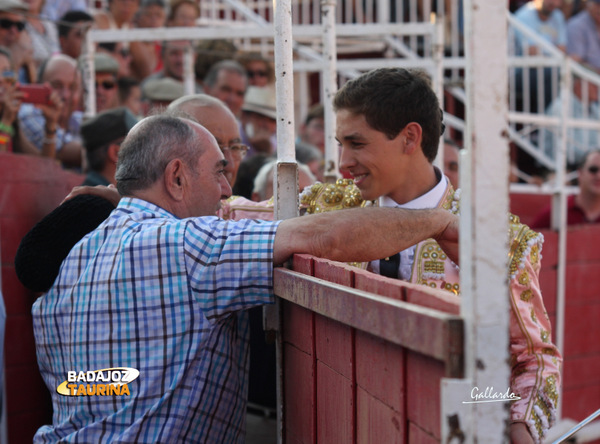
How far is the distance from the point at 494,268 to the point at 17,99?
3486 millimetres

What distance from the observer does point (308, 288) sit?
5.53 ft

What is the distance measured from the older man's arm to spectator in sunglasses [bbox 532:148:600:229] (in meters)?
4.23

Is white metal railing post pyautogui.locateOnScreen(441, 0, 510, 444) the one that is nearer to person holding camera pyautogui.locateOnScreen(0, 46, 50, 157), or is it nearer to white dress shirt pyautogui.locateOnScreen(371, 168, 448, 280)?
white dress shirt pyautogui.locateOnScreen(371, 168, 448, 280)

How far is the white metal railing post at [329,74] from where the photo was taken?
3.10m

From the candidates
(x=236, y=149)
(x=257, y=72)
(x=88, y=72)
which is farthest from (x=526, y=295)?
(x=257, y=72)

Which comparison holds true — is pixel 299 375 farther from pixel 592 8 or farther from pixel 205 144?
pixel 592 8

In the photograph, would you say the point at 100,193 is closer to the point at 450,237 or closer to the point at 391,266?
the point at 391,266

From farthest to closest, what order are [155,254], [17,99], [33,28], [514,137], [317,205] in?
1. [514,137]
2. [33,28]
3. [17,99]
4. [317,205]
5. [155,254]

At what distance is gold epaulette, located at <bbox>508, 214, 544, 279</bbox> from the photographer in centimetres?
194

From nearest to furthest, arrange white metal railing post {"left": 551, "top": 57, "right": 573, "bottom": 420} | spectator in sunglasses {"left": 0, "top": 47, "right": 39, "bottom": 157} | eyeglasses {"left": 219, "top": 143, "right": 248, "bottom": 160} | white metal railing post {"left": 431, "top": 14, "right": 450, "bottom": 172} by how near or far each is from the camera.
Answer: eyeglasses {"left": 219, "top": 143, "right": 248, "bottom": 160}
spectator in sunglasses {"left": 0, "top": 47, "right": 39, "bottom": 157}
white metal railing post {"left": 431, "top": 14, "right": 450, "bottom": 172}
white metal railing post {"left": 551, "top": 57, "right": 573, "bottom": 420}

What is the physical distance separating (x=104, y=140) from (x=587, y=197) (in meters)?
3.88

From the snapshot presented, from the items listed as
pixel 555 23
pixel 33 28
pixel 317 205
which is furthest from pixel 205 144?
pixel 555 23

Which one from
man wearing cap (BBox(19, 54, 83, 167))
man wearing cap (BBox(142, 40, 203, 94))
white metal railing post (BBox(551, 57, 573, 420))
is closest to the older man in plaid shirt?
man wearing cap (BBox(19, 54, 83, 167))

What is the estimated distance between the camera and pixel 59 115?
459 cm
